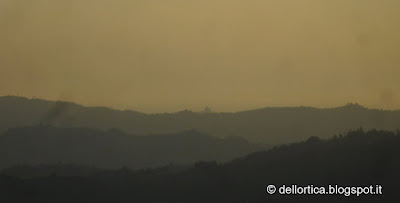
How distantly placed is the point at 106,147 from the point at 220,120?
188 inches

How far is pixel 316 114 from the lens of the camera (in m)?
16.6

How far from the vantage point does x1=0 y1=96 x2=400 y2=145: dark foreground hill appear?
16.5 m

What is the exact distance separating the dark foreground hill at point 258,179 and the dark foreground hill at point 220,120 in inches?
83.7

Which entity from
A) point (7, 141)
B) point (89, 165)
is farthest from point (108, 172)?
point (7, 141)

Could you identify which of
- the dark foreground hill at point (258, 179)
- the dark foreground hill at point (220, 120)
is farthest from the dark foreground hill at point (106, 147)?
the dark foreground hill at point (258, 179)

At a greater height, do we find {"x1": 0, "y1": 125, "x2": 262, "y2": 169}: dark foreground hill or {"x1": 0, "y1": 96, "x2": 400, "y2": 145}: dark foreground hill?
{"x1": 0, "y1": 96, "x2": 400, "y2": 145}: dark foreground hill

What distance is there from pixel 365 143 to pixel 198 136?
6.51 meters

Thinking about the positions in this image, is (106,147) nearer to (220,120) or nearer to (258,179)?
(220,120)

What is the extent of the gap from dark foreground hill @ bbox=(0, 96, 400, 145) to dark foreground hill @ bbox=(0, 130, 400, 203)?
2.13 m

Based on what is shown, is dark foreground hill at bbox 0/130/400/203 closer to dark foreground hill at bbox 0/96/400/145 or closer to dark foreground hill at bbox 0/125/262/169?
dark foreground hill at bbox 0/96/400/145

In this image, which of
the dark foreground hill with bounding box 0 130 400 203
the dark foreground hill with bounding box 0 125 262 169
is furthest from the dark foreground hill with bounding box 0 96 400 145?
the dark foreground hill with bounding box 0 130 400 203

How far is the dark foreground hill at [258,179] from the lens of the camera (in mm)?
11461

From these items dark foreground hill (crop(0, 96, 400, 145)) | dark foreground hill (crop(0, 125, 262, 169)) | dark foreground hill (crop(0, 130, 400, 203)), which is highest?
dark foreground hill (crop(0, 96, 400, 145))

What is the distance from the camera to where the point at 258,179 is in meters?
12.5
